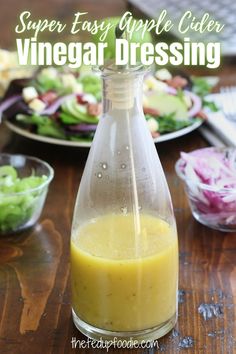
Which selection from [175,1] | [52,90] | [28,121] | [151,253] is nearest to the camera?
[151,253]

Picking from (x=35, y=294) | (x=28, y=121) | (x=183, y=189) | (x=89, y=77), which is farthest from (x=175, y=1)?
(x=35, y=294)

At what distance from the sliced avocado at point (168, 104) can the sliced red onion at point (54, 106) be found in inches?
6.6

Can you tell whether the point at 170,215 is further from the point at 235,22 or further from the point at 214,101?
the point at 235,22

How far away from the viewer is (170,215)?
2.57 feet

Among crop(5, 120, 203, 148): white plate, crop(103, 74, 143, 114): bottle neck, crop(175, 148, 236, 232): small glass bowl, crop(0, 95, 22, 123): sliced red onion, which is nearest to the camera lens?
crop(103, 74, 143, 114): bottle neck

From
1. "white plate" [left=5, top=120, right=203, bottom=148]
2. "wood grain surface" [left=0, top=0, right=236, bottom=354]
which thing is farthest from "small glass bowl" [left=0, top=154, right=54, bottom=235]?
"white plate" [left=5, top=120, right=203, bottom=148]

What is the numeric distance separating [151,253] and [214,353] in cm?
13

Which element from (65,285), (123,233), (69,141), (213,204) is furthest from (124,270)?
(69,141)

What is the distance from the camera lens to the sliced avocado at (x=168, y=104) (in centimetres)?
138

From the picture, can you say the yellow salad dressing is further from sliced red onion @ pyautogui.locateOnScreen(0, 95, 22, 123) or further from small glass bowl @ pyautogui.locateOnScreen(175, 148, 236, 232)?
sliced red onion @ pyautogui.locateOnScreen(0, 95, 22, 123)

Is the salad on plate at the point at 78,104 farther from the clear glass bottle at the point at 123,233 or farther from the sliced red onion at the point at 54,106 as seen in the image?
the clear glass bottle at the point at 123,233

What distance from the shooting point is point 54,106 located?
1.39m

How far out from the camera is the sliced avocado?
4.54 ft

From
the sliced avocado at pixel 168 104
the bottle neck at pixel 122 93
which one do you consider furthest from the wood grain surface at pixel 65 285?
the bottle neck at pixel 122 93
